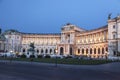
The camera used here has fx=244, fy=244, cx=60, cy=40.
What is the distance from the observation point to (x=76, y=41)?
478ft

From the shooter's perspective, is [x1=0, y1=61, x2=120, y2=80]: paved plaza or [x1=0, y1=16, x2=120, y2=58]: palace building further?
[x1=0, y1=16, x2=120, y2=58]: palace building

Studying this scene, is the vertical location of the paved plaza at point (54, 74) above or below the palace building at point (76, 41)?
below

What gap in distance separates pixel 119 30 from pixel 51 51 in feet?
255

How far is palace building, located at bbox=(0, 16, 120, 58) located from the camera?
101m

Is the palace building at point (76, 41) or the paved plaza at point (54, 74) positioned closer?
the paved plaza at point (54, 74)

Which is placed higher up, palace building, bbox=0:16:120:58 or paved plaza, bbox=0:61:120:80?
palace building, bbox=0:16:120:58

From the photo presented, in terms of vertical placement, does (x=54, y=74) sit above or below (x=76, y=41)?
below

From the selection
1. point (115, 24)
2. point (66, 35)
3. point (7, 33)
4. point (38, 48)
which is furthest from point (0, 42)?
point (115, 24)

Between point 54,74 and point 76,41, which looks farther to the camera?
point 76,41

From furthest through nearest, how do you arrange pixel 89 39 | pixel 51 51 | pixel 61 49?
pixel 51 51 → pixel 61 49 → pixel 89 39

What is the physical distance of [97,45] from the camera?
121812mm

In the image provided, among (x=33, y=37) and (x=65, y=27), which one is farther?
(x=33, y=37)

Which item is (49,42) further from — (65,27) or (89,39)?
(89,39)

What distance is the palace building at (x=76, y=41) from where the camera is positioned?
100562mm
